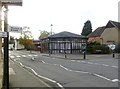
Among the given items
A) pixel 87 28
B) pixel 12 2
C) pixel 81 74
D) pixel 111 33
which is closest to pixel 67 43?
pixel 111 33

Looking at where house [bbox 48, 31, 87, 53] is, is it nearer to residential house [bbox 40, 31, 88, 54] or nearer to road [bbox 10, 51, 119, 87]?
residential house [bbox 40, 31, 88, 54]

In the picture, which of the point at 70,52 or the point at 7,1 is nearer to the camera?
the point at 7,1

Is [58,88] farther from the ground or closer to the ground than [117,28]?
closer to the ground

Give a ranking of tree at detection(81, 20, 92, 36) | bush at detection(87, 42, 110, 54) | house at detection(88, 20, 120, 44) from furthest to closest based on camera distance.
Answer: tree at detection(81, 20, 92, 36), house at detection(88, 20, 120, 44), bush at detection(87, 42, 110, 54)

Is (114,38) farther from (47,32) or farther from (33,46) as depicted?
(47,32)

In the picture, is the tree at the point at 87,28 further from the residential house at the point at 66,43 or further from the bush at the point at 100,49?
the bush at the point at 100,49

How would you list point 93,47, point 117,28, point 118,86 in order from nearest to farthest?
1. point 118,86
2. point 93,47
3. point 117,28

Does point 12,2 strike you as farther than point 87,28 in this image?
No

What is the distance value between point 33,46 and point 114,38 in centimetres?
3075

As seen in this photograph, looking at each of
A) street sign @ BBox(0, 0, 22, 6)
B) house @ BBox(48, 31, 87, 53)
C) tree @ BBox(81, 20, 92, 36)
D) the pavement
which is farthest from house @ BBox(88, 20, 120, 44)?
street sign @ BBox(0, 0, 22, 6)

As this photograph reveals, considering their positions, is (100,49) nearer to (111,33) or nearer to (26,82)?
(111,33)

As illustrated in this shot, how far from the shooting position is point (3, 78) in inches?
453

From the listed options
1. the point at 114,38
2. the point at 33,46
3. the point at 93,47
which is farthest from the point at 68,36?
the point at 33,46

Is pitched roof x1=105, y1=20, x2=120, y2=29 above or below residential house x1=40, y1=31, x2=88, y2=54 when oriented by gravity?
above
